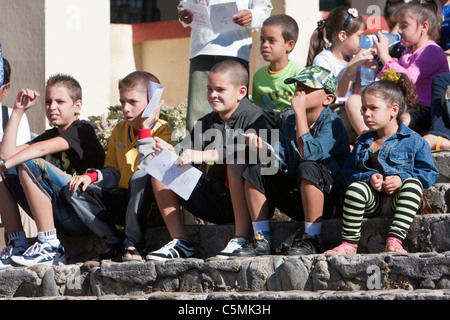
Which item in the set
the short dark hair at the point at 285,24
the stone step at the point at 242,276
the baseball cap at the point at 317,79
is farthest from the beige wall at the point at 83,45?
the baseball cap at the point at 317,79

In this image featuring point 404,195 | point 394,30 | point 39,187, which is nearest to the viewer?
point 404,195

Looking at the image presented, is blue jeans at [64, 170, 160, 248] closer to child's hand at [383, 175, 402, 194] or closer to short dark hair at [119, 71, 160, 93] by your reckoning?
short dark hair at [119, 71, 160, 93]

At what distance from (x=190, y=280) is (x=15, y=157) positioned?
151 cm

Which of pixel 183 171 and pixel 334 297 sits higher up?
pixel 183 171

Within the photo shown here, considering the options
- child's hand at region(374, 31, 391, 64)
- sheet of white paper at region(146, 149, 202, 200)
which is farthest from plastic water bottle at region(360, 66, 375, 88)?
sheet of white paper at region(146, 149, 202, 200)

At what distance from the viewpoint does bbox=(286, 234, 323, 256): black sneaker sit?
178 inches

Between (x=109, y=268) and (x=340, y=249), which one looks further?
(x=109, y=268)

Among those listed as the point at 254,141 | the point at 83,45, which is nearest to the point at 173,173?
the point at 254,141

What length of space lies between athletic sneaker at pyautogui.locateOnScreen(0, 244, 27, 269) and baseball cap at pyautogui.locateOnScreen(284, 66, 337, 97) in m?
2.07

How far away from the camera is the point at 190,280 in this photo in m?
4.68

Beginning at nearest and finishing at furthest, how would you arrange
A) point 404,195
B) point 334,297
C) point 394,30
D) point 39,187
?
point 334,297, point 404,195, point 39,187, point 394,30
